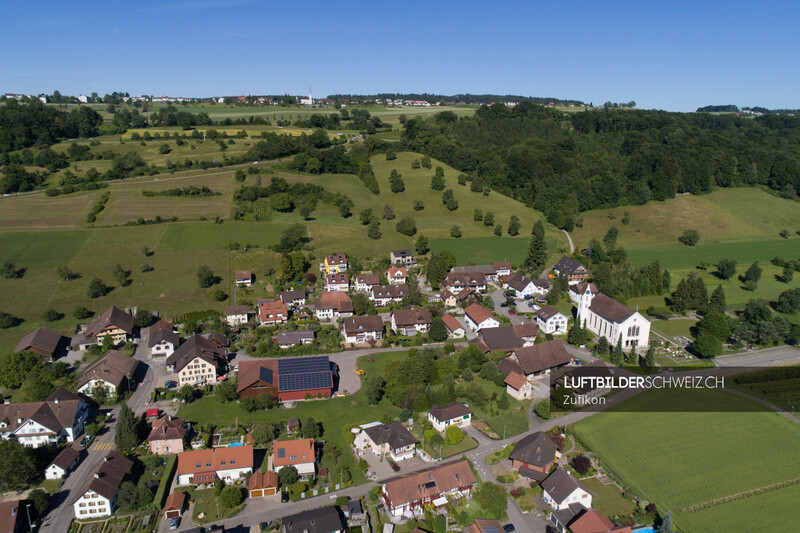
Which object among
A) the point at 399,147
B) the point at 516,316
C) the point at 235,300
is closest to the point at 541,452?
the point at 516,316

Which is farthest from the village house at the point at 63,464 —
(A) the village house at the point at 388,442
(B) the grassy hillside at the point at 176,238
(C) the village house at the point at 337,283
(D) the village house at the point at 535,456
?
(C) the village house at the point at 337,283

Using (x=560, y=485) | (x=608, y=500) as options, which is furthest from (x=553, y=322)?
(x=560, y=485)

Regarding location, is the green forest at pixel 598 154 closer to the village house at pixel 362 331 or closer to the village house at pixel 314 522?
the village house at pixel 362 331

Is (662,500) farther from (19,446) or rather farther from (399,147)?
(399,147)

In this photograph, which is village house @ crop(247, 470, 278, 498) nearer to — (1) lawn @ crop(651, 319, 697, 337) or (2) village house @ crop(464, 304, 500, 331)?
(2) village house @ crop(464, 304, 500, 331)

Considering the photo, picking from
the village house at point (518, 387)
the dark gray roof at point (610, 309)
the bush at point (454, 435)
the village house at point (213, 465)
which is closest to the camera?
the village house at point (213, 465)
